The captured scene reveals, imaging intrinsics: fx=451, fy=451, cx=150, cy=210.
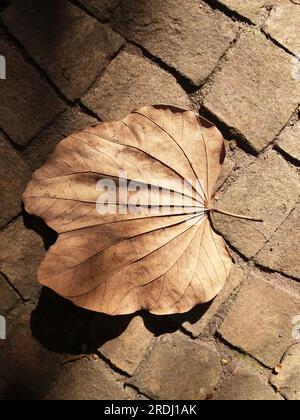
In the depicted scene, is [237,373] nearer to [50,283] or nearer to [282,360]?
[282,360]

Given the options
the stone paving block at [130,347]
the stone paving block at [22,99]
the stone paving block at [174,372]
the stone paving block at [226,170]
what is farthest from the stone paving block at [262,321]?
the stone paving block at [22,99]

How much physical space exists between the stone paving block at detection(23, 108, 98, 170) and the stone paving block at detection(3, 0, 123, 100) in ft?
0.31

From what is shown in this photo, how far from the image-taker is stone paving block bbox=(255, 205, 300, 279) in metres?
2.26

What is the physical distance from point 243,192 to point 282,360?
863 millimetres

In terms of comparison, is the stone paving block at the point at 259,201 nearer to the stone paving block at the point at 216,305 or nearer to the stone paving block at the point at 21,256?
the stone paving block at the point at 216,305

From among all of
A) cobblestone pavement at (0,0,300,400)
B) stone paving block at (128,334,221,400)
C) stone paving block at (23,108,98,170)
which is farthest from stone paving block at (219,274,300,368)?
stone paving block at (23,108,98,170)

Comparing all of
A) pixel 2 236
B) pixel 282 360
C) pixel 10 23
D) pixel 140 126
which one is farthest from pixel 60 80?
pixel 282 360

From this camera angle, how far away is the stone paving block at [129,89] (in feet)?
7.14

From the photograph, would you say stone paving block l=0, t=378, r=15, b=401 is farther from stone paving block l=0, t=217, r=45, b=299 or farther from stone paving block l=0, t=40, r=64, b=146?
stone paving block l=0, t=40, r=64, b=146

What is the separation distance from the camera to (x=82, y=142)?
1995mm

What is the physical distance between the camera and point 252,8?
2275 millimetres

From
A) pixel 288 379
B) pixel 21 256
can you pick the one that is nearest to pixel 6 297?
pixel 21 256

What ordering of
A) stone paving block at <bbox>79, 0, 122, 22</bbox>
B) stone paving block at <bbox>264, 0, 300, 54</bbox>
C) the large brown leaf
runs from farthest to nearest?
stone paving block at <bbox>264, 0, 300, 54</bbox>
stone paving block at <bbox>79, 0, 122, 22</bbox>
the large brown leaf
